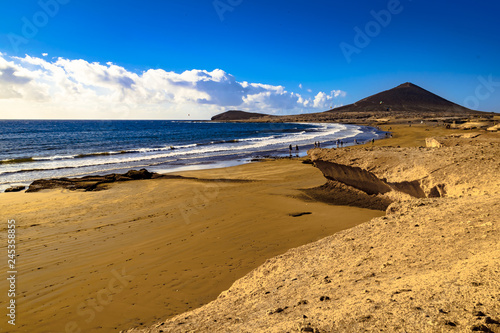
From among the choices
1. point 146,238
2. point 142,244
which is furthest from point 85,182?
point 142,244

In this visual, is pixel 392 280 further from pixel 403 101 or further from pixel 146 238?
pixel 403 101

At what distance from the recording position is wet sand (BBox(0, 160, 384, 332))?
5.05 meters

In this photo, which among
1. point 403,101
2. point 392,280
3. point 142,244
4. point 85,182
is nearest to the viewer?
point 392,280

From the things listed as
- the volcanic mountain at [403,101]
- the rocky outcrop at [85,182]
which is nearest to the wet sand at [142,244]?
the rocky outcrop at [85,182]

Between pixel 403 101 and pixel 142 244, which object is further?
pixel 403 101

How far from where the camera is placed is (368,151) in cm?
1034

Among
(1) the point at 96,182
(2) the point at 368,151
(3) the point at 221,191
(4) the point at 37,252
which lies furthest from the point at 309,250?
(1) the point at 96,182

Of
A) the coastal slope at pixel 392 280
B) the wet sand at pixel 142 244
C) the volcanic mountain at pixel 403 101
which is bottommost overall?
the wet sand at pixel 142 244

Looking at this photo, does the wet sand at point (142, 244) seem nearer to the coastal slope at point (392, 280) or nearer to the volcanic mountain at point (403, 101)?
the coastal slope at point (392, 280)

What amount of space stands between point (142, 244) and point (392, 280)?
6.55 metres

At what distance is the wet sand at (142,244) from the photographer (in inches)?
199

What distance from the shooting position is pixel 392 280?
3.45 m

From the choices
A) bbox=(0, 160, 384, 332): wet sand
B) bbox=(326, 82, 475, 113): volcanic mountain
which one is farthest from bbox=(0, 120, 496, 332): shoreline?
bbox=(326, 82, 475, 113): volcanic mountain

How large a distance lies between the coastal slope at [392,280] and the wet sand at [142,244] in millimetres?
1103
